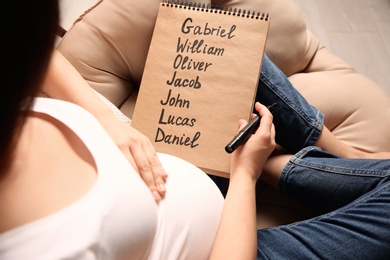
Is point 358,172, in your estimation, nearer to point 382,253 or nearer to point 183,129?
point 382,253

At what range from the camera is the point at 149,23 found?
90 cm

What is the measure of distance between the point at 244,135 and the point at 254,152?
1.5 inches

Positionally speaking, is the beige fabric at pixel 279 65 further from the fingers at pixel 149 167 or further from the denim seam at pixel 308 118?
the fingers at pixel 149 167

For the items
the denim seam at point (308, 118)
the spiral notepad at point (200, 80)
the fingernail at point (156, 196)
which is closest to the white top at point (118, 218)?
the fingernail at point (156, 196)

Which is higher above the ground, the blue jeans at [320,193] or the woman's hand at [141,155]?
Answer: the woman's hand at [141,155]

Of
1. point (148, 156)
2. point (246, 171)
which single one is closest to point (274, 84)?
point (246, 171)

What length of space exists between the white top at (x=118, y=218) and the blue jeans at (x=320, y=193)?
181 millimetres

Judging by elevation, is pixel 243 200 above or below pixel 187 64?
below

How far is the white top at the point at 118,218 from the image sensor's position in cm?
45

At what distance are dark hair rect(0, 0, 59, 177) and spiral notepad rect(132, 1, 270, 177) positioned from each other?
1.46ft

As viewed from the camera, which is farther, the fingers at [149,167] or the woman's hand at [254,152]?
the woman's hand at [254,152]

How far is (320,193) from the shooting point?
83cm

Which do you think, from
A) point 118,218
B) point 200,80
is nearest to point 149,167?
point 118,218

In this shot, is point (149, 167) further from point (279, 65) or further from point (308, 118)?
point (279, 65)
